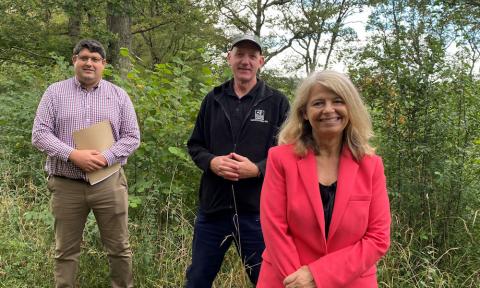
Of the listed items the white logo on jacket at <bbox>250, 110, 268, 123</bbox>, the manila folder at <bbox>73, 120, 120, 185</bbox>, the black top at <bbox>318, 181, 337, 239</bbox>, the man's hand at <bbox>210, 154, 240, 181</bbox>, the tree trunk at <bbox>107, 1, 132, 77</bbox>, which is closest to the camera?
the black top at <bbox>318, 181, 337, 239</bbox>

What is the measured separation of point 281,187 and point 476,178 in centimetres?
277

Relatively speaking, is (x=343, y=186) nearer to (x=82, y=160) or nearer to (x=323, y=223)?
(x=323, y=223)

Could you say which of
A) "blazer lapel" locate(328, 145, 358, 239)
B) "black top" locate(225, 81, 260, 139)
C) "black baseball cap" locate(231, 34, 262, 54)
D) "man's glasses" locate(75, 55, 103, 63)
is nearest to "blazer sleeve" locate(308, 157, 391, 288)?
"blazer lapel" locate(328, 145, 358, 239)

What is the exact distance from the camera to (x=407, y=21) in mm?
4504

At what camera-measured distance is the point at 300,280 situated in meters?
2.02

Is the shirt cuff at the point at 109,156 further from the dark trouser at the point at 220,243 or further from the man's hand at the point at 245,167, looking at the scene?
the man's hand at the point at 245,167

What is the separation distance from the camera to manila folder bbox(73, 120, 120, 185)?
357 centimetres

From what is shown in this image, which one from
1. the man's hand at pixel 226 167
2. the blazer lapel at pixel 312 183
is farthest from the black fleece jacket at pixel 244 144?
the blazer lapel at pixel 312 183

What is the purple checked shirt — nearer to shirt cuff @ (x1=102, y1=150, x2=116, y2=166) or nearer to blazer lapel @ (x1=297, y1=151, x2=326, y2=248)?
shirt cuff @ (x1=102, y1=150, x2=116, y2=166)

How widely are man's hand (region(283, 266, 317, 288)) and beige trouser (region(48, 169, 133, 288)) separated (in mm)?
2095

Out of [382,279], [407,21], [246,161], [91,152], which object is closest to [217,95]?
[246,161]

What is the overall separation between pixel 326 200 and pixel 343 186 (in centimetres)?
11

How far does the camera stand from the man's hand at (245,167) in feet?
9.35

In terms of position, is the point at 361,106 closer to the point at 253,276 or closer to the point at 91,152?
the point at 253,276
